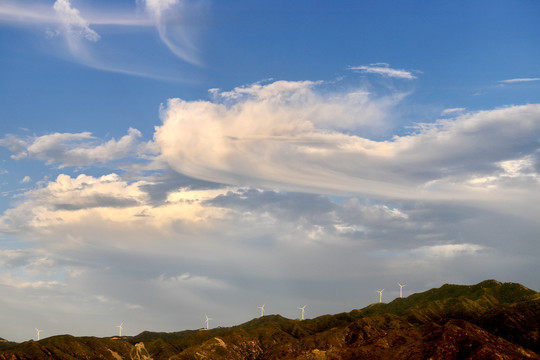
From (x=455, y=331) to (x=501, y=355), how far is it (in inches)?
847

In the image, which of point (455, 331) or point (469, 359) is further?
point (455, 331)

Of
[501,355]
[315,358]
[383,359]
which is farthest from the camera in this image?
[315,358]

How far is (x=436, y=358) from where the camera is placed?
511ft

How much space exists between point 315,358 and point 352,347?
13.0 meters

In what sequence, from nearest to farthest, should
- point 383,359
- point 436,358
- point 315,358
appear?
point 436,358, point 383,359, point 315,358

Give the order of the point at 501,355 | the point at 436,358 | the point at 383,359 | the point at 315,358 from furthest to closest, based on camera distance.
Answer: the point at 315,358 < the point at 383,359 < the point at 436,358 < the point at 501,355

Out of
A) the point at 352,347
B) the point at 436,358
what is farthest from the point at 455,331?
the point at 352,347

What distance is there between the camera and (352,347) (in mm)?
190125

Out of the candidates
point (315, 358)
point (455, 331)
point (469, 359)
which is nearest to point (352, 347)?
point (315, 358)

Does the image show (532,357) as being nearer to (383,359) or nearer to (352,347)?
(383,359)

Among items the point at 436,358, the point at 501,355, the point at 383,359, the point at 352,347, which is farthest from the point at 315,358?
the point at 501,355

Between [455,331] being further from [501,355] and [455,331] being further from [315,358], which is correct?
[315,358]

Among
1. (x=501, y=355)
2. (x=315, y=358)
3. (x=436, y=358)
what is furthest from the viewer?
(x=315, y=358)

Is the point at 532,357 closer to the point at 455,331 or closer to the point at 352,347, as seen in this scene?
the point at 455,331
